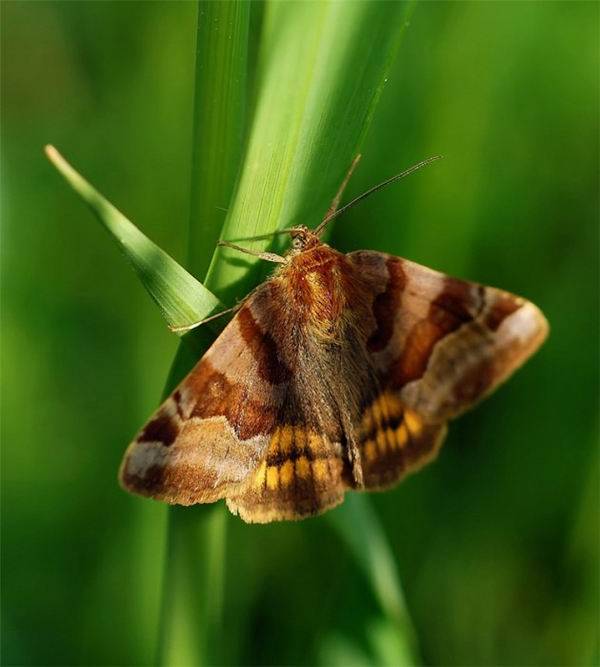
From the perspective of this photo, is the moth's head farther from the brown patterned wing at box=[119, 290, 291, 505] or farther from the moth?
the brown patterned wing at box=[119, 290, 291, 505]

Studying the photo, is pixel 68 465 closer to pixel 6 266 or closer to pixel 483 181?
pixel 6 266

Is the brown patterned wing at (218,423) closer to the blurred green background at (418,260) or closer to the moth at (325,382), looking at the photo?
the moth at (325,382)

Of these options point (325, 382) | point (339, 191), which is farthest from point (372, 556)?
point (339, 191)

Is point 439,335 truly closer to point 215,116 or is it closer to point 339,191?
point 339,191

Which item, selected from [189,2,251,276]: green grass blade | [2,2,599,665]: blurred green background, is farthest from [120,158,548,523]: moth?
[2,2,599,665]: blurred green background

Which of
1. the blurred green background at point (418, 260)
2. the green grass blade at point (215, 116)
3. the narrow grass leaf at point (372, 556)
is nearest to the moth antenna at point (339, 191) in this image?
the green grass blade at point (215, 116)

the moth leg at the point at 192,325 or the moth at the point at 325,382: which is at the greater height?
the moth leg at the point at 192,325

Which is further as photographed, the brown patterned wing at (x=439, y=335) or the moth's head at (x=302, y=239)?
the brown patterned wing at (x=439, y=335)
